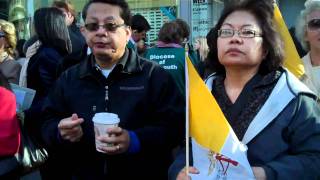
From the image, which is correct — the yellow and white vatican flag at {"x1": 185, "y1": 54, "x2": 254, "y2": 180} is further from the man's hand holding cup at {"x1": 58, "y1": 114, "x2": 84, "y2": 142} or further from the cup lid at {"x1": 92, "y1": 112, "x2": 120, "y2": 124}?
the man's hand holding cup at {"x1": 58, "y1": 114, "x2": 84, "y2": 142}

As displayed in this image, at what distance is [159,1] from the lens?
833 centimetres

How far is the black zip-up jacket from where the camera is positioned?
2918mm

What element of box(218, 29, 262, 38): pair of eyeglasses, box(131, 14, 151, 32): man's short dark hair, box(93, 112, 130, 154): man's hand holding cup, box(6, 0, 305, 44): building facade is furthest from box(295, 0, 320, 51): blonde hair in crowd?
box(6, 0, 305, 44): building facade

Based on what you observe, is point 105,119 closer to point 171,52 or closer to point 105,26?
point 105,26

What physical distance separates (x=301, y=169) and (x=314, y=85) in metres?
1.09

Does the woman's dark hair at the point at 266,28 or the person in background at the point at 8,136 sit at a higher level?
the woman's dark hair at the point at 266,28

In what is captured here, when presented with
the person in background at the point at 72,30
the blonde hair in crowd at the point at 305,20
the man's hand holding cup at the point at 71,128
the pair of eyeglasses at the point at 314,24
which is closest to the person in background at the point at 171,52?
the person in background at the point at 72,30

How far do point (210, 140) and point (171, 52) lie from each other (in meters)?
3.18

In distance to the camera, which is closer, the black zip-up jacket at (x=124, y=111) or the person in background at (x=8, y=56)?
the black zip-up jacket at (x=124, y=111)

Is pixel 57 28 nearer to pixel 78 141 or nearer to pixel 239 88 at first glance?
pixel 78 141

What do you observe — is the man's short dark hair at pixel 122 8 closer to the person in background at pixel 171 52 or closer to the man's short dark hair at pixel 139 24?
the person in background at pixel 171 52

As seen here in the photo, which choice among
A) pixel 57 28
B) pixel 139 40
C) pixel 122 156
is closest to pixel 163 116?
pixel 122 156

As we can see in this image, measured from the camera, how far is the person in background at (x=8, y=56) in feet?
17.4

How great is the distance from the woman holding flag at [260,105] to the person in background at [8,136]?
1081mm
